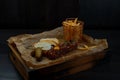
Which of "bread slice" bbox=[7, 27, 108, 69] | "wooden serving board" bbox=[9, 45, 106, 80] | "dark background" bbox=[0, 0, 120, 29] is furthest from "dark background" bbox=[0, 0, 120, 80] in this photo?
"wooden serving board" bbox=[9, 45, 106, 80]

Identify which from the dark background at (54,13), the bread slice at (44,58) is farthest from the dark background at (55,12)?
the bread slice at (44,58)

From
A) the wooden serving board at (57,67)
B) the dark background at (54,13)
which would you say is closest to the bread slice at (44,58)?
the wooden serving board at (57,67)

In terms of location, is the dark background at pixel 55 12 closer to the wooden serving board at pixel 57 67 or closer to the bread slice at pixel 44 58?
the bread slice at pixel 44 58

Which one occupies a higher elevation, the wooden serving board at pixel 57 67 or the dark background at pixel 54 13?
the dark background at pixel 54 13

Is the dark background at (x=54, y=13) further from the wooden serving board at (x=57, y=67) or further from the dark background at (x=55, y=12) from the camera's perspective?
the wooden serving board at (x=57, y=67)

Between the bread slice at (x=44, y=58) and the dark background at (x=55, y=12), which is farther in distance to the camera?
the dark background at (x=55, y=12)

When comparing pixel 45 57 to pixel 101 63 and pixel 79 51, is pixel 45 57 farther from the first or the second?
pixel 101 63
